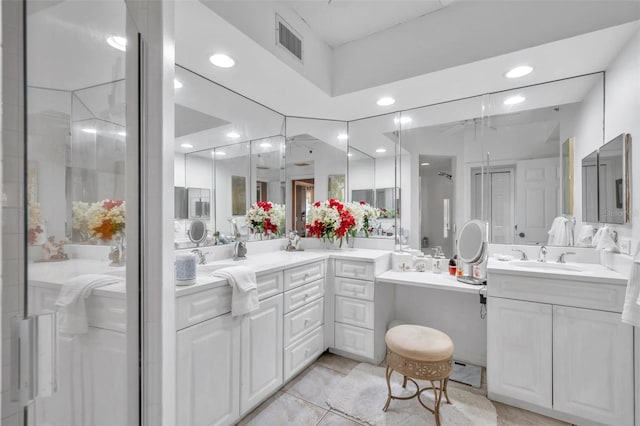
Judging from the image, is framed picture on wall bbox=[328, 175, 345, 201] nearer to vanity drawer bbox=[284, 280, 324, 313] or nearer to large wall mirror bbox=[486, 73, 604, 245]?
vanity drawer bbox=[284, 280, 324, 313]

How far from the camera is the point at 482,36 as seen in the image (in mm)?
1831

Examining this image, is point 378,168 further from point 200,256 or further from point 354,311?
point 200,256

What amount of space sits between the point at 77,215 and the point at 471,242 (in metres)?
2.45

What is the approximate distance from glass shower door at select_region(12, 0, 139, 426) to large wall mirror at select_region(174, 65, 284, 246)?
3.84 feet

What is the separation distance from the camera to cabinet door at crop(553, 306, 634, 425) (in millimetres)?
1608

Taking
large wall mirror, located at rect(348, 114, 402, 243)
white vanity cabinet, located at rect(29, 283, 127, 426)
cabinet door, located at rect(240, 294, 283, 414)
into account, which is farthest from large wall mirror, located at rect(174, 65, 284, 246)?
white vanity cabinet, located at rect(29, 283, 127, 426)

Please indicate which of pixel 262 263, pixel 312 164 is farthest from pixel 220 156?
pixel 312 164

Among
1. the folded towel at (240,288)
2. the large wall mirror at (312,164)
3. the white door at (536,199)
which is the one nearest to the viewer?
the folded towel at (240,288)

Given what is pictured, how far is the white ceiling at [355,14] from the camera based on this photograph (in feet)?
6.35

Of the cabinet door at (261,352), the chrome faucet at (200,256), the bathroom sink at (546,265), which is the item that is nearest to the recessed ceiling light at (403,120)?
the bathroom sink at (546,265)

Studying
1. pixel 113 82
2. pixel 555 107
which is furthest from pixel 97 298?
pixel 555 107

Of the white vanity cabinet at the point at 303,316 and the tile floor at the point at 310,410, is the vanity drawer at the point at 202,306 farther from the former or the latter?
the tile floor at the point at 310,410

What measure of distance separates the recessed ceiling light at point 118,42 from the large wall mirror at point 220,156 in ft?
3.63

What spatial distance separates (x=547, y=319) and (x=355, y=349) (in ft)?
4.53
